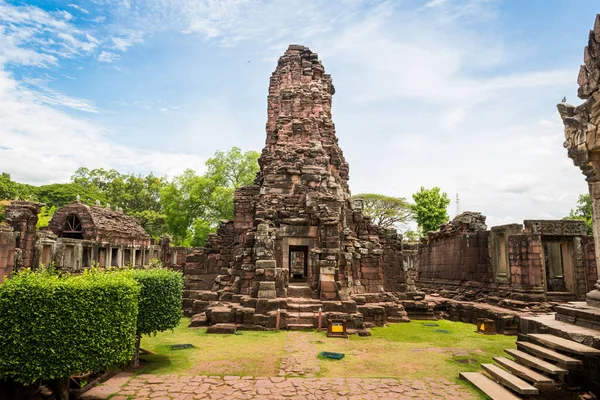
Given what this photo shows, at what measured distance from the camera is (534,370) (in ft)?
21.8

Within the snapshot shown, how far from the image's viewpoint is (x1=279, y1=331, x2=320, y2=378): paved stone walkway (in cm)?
786

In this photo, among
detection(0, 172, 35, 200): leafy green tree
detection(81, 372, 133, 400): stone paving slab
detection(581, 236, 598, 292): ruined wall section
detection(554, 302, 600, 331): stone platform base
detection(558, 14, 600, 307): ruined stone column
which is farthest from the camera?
detection(0, 172, 35, 200): leafy green tree

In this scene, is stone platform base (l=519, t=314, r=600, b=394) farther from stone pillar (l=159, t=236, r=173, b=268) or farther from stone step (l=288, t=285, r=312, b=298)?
stone pillar (l=159, t=236, r=173, b=268)

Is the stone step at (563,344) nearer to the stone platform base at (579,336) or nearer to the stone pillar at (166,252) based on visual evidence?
the stone platform base at (579,336)

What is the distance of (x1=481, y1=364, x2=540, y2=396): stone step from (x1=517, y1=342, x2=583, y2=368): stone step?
1.86 feet

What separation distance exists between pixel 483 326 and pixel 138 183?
42748 millimetres

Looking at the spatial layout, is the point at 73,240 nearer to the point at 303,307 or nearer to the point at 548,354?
the point at 303,307

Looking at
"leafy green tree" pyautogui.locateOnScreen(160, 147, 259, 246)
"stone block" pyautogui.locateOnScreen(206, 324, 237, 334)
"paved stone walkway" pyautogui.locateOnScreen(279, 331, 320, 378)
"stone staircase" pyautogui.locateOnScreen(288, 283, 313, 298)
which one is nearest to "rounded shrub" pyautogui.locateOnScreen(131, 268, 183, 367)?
"paved stone walkway" pyautogui.locateOnScreen(279, 331, 320, 378)

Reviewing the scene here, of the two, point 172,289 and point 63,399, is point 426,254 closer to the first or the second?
point 172,289

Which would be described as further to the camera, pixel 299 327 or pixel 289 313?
pixel 289 313

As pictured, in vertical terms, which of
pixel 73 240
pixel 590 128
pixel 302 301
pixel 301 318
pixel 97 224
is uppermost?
pixel 590 128

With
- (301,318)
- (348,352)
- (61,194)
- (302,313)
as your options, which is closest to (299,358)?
(348,352)

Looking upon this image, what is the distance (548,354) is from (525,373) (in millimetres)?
503

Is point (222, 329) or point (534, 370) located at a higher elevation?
point (534, 370)
